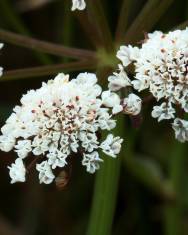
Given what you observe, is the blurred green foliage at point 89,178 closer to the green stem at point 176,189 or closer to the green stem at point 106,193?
the green stem at point 176,189

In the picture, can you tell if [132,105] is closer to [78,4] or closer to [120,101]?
[120,101]

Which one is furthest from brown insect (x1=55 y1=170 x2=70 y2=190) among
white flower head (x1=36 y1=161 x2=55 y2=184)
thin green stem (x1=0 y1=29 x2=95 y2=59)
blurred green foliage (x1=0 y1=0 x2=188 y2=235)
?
blurred green foliage (x1=0 y1=0 x2=188 y2=235)

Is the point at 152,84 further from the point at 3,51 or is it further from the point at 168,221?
the point at 3,51

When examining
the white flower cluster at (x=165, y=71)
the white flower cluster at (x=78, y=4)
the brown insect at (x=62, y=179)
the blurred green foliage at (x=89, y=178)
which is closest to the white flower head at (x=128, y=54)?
the white flower cluster at (x=165, y=71)

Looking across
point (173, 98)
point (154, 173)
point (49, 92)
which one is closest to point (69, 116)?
point (49, 92)

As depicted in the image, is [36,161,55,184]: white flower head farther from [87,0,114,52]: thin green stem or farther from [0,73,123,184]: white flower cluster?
[87,0,114,52]: thin green stem

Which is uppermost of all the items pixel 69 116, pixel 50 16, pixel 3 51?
pixel 50 16

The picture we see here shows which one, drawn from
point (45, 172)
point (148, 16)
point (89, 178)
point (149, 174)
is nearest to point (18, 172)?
point (45, 172)
